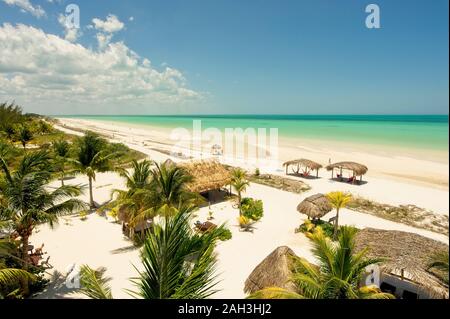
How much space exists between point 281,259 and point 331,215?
867cm

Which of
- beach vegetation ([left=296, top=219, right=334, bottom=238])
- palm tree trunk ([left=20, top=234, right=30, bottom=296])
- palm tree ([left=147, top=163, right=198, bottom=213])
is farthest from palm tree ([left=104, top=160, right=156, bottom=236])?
beach vegetation ([left=296, top=219, right=334, bottom=238])

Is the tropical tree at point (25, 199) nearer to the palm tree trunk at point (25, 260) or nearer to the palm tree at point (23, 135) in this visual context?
the palm tree trunk at point (25, 260)

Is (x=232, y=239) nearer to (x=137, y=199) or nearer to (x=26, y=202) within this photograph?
(x=137, y=199)

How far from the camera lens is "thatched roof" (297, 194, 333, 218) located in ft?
42.8

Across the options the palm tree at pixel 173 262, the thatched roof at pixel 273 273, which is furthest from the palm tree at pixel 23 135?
the palm tree at pixel 173 262

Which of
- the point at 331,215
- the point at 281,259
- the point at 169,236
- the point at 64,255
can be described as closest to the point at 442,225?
the point at 331,215

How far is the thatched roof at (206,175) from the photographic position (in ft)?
53.2

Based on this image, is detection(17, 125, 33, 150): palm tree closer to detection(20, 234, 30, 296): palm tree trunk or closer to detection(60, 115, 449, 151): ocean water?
detection(20, 234, 30, 296): palm tree trunk

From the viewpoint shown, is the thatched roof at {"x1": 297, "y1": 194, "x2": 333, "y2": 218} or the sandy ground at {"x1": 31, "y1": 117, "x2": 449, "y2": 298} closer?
the sandy ground at {"x1": 31, "y1": 117, "x2": 449, "y2": 298}

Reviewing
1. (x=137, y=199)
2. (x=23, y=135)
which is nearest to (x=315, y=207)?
(x=137, y=199)

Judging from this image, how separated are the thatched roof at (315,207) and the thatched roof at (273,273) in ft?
18.0

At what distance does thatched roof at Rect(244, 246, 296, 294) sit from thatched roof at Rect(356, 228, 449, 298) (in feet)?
8.59

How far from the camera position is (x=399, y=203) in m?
16.9
